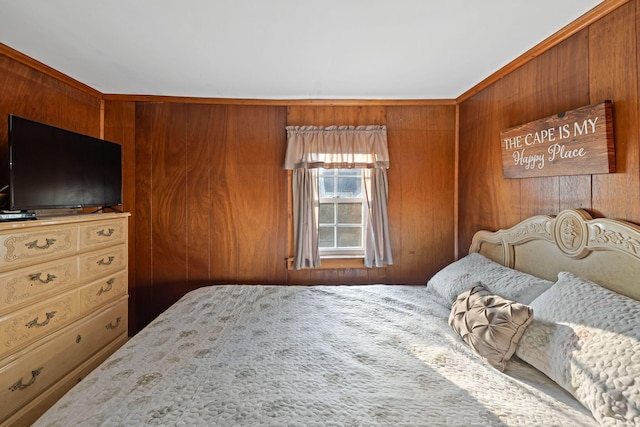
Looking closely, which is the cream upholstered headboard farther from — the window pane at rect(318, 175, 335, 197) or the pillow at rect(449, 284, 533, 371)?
the window pane at rect(318, 175, 335, 197)

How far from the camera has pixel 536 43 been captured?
1815mm

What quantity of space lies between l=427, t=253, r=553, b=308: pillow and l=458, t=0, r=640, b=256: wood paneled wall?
418 mm

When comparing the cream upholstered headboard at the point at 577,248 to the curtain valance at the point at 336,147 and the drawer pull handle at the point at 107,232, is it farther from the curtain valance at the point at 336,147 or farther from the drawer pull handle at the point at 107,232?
the drawer pull handle at the point at 107,232

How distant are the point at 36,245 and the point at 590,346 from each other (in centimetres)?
260

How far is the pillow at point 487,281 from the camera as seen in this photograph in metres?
1.56

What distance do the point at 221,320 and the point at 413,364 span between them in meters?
1.09

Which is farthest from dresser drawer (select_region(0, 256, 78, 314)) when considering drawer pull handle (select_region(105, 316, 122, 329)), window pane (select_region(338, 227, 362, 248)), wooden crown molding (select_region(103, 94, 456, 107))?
window pane (select_region(338, 227, 362, 248))

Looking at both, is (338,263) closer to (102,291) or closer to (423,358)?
(423,358)

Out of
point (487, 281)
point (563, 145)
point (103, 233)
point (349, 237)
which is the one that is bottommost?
point (487, 281)

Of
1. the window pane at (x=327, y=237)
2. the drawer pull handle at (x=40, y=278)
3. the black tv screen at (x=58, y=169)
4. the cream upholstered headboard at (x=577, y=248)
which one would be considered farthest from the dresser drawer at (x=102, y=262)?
the cream upholstered headboard at (x=577, y=248)

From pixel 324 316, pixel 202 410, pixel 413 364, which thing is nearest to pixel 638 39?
pixel 413 364

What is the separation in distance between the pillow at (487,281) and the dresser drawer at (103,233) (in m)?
2.41

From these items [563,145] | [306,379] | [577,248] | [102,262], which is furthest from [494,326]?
[102,262]

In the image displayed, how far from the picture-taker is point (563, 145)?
64.3 inches
